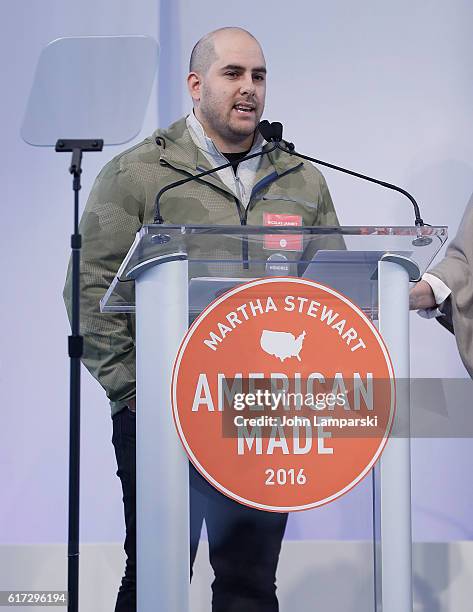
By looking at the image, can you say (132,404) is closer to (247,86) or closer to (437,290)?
(437,290)

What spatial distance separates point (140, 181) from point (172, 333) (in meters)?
0.97

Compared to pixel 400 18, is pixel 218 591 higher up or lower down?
lower down

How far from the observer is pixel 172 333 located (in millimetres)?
1277

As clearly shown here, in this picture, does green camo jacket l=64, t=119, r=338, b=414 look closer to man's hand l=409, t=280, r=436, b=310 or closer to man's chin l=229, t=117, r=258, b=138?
man's chin l=229, t=117, r=258, b=138

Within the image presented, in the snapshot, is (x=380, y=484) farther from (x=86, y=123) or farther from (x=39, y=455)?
(x=39, y=455)

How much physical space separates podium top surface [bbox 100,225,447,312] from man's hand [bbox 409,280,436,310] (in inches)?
20.1

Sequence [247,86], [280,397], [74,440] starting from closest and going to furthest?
[280,397], [74,440], [247,86]

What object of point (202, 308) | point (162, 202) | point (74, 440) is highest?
point (162, 202)

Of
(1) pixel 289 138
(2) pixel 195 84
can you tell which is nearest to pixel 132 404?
(2) pixel 195 84

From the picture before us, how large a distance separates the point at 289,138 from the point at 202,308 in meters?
1.70

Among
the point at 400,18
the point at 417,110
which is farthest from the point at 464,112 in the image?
the point at 400,18

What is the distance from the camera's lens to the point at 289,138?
115 inches

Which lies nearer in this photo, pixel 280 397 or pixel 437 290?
pixel 280 397

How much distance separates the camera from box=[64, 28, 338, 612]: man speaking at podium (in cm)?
188
